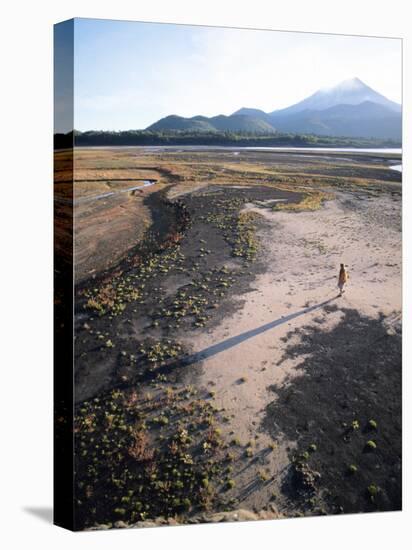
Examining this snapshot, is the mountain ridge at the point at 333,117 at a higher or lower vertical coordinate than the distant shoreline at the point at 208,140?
higher

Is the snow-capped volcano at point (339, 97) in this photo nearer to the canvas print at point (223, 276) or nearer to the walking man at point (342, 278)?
the canvas print at point (223, 276)

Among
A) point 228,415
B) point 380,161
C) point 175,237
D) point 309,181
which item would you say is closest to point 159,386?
point 228,415

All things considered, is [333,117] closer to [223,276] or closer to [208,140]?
[208,140]

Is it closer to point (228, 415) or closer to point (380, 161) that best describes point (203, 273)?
point (228, 415)

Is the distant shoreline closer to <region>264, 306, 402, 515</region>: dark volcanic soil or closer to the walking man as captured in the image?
the walking man

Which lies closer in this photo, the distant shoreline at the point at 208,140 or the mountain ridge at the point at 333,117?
the distant shoreline at the point at 208,140

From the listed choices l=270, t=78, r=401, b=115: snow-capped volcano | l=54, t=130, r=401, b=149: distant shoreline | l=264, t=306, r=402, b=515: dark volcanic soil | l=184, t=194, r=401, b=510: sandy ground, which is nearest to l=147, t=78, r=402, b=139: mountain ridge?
l=270, t=78, r=401, b=115: snow-capped volcano

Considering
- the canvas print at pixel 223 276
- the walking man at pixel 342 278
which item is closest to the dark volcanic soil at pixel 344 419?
the canvas print at pixel 223 276
